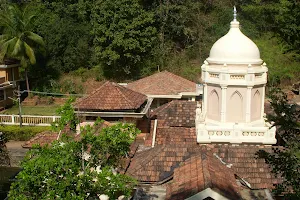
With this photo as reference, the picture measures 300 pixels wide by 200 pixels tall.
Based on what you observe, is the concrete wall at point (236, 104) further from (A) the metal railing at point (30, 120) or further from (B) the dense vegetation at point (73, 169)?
(A) the metal railing at point (30, 120)

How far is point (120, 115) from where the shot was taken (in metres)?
17.5

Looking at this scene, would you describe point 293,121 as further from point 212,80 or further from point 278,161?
point 212,80

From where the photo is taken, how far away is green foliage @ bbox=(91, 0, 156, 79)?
37000mm

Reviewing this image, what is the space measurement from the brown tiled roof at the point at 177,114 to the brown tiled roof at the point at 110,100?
1654 mm

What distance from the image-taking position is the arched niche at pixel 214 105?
15695mm

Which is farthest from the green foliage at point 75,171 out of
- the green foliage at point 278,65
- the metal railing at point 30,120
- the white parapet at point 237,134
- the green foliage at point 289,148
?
the green foliage at point 278,65

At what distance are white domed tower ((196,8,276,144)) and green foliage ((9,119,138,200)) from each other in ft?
24.5

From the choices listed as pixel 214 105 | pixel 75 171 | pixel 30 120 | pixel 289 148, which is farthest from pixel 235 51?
pixel 30 120

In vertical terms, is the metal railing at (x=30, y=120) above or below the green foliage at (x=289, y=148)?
below

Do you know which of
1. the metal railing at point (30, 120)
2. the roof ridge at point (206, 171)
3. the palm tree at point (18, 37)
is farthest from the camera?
the palm tree at point (18, 37)

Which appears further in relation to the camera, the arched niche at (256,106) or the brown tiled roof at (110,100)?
the brown tiled roof at (110,100)

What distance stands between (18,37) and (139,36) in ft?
38.7

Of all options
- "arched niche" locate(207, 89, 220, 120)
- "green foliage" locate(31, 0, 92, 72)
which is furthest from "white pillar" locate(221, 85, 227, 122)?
"green foliage" locate(31, 0, 92, 72)

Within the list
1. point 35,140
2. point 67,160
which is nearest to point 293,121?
point 67,160
